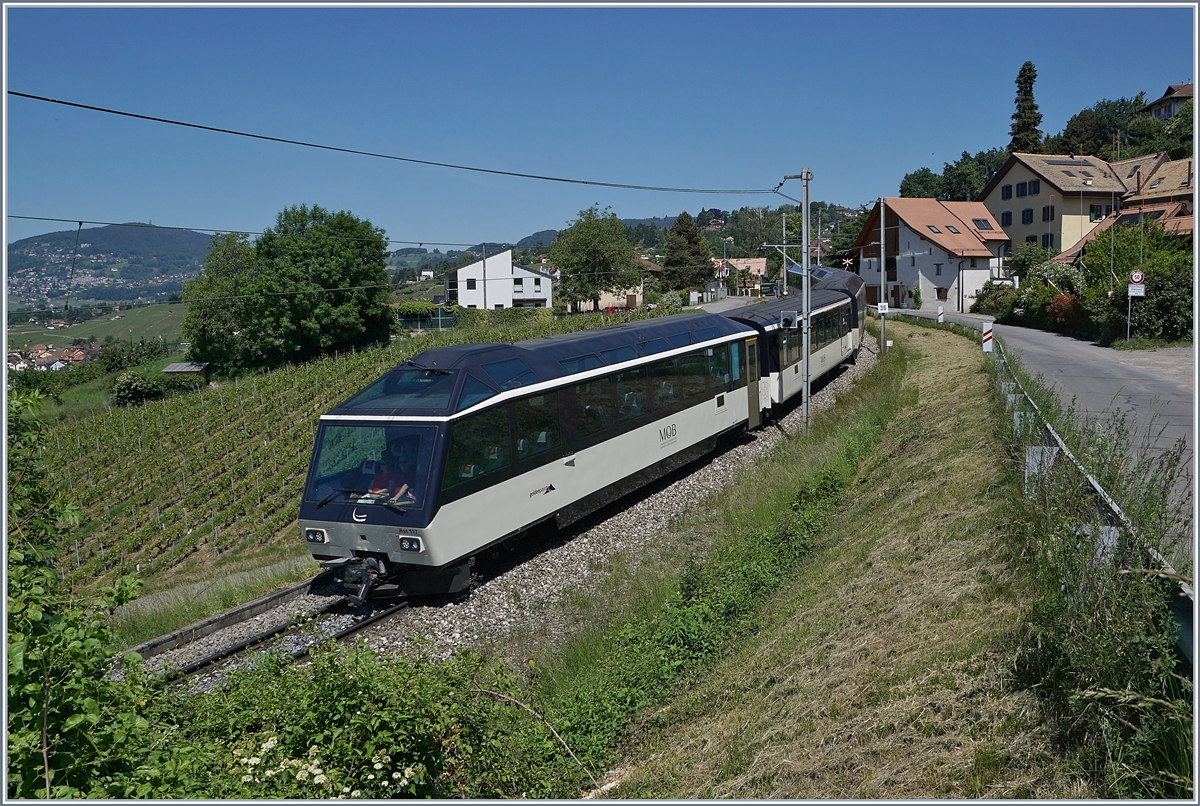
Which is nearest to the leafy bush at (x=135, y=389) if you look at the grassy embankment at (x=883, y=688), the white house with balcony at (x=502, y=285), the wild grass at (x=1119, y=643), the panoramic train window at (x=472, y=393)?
the white house with balcony at (x=502, y=285)

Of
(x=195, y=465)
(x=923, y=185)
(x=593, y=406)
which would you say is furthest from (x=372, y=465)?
(x=923, y=185)

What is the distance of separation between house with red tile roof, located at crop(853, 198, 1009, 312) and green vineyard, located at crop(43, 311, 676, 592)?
28.1m

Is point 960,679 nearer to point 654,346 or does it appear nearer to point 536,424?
point 536,424

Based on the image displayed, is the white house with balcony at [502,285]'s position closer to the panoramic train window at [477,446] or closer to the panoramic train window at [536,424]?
the panoramic train window at [536,424]

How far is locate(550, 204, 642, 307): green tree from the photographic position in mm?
72562

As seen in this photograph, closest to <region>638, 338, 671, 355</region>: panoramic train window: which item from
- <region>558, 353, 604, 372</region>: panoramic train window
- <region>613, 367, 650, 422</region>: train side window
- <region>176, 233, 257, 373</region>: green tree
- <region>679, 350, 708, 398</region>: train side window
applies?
<region>613, 367, 650, 422</region>: train side window

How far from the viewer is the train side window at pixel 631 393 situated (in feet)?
47.3

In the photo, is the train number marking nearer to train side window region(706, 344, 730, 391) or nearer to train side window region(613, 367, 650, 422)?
train side window region(613, 367, 650, 422)

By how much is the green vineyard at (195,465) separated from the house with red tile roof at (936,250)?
28.1 meters

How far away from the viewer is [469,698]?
655 cm

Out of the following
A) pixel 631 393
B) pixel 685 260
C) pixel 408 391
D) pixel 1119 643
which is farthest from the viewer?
pixel 685 260

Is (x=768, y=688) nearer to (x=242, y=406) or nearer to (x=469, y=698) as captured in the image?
(x=469, y=698)

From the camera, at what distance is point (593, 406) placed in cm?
1361

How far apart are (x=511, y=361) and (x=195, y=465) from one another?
78.1 feet
